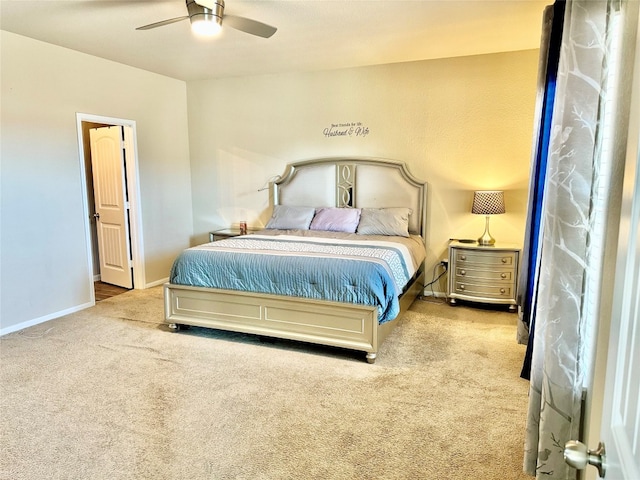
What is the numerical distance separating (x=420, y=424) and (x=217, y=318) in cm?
199

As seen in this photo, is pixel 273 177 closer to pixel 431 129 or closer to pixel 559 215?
pixel 431 129

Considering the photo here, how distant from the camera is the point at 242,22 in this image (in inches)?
118

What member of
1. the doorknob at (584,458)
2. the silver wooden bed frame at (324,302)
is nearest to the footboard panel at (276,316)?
the silver wooden bed frame at (324,302)

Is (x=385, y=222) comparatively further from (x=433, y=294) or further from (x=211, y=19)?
(x=211, y=19)

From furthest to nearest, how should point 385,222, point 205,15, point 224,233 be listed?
point 224,233, point 385,222, point 205,15

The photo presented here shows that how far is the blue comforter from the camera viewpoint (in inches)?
125

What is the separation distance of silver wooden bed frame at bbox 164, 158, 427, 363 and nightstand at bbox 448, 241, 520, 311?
0.49m

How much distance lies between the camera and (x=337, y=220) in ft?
15.9

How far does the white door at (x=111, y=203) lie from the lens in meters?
5.13

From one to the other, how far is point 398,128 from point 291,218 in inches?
65.1

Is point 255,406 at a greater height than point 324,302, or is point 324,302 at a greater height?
point 324,302

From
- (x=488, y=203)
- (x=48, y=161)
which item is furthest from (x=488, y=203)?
(x=48, y=161)

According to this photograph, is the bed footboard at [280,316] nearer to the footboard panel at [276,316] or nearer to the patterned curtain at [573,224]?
the footboard panel at [276,316]

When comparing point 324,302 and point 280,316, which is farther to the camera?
point 280,316
